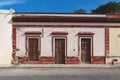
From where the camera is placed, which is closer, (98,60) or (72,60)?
(72,60)

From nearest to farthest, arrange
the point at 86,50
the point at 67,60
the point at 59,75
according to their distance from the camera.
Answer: the point at 59,75 < the point at 67,60 < the point at 86,50

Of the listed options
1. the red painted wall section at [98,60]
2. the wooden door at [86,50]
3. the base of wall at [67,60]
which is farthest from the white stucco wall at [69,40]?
the wooden door at [86,50]

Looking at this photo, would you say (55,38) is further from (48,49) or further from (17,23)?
(17,23)

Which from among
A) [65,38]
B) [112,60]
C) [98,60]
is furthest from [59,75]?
[112,60]

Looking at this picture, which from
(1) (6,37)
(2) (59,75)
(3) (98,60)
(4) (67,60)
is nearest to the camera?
(2) (59,75)

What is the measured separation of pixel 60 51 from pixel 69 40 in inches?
57.4

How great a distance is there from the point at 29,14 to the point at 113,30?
28.8 feet

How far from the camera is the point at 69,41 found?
1542 inches

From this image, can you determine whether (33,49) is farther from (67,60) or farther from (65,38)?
(67,60)

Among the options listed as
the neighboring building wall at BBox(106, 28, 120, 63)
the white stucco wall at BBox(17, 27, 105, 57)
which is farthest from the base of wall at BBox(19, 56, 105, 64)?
the neighboring building wall at BBox(106, 28, 120, 63)

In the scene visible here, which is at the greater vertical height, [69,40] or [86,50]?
[69,40]

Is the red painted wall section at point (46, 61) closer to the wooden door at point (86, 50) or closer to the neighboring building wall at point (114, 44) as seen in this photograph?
the wooden door at point (86, 50)

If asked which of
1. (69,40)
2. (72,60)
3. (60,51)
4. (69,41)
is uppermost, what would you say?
(69,40)

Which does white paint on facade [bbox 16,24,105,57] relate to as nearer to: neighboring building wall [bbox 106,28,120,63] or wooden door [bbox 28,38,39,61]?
wooden door [bbox 28,38,39,61]
